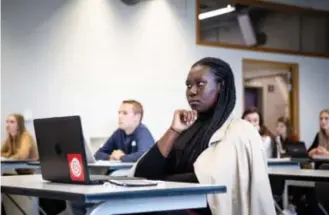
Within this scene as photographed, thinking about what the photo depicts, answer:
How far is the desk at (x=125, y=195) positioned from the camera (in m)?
1.95

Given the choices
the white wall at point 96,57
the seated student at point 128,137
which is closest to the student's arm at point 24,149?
the white wall at point 96,57

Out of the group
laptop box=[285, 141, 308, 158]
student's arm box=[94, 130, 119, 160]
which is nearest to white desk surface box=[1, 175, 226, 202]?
student's arm box=[94, 130, 119, 160]

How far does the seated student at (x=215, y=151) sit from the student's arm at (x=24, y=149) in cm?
387

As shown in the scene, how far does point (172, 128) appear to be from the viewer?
2857 millimetres

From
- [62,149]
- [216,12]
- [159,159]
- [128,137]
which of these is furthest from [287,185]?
[216,12]

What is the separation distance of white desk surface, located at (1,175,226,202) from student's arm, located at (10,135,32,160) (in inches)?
169

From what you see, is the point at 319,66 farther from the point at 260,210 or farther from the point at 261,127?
the point at 260,210

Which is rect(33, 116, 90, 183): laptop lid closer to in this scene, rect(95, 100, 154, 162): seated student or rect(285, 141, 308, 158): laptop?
rect(95, 100, 154, 162): seated student

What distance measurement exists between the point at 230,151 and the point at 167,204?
59cm

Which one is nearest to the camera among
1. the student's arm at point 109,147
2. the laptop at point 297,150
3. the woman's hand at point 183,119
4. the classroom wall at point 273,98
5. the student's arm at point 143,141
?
the woman's hand at point 183,119

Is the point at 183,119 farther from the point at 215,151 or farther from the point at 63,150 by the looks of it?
the point at 63,150

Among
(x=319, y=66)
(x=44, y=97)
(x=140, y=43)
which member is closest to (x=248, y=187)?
(x=44, y=97)

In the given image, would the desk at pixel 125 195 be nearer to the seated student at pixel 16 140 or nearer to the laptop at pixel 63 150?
the laptop at pixel 63 150

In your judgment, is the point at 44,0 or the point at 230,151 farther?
→ the point at 44,0
